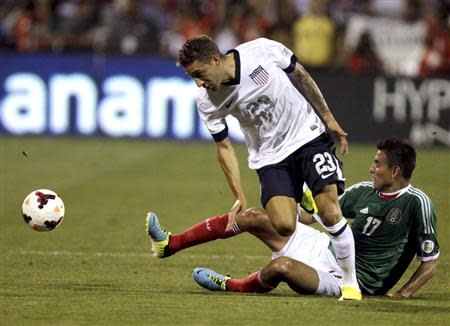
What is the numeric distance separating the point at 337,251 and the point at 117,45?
542 inches

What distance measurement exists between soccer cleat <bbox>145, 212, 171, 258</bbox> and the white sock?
1392mm

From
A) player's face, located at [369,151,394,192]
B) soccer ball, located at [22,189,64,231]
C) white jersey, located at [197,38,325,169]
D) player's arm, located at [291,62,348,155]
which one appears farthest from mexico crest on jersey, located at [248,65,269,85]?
soccer ball, located at [22,189,64,231]

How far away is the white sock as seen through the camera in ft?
24.4

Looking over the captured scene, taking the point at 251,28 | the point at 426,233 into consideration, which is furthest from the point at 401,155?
the point at 251,28

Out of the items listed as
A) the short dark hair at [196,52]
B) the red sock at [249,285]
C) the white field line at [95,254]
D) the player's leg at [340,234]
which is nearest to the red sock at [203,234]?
the red sock at [249,285]

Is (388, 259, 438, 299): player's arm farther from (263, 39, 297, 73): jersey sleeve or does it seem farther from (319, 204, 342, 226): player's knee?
(263, 39, 297, 73): jersey sleeve

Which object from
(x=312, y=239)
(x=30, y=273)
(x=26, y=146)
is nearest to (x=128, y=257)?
(x=30, y=273)

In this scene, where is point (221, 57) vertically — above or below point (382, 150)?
above

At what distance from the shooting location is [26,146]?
62.1ft

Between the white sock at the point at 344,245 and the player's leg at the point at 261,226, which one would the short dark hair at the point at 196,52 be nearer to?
the player's leg at the point at 261,226

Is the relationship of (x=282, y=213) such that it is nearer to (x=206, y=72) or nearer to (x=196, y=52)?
(x=206, y=72)

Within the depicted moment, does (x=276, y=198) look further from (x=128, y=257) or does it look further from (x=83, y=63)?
(x=83, y=63)

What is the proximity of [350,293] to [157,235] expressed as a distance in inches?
61.4

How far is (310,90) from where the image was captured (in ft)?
26.0
